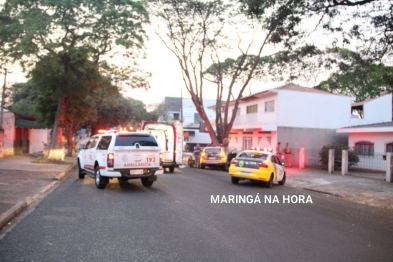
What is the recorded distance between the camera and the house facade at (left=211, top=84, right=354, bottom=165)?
28.9 m

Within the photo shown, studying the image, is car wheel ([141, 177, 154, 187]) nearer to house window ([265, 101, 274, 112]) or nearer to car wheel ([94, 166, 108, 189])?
car wheel ([94, 166, 108, 189])

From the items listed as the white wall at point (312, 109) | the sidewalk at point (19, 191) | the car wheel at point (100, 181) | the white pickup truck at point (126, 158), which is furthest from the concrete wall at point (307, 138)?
the car wheel at point (100, 181)

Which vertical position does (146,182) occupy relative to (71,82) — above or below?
below

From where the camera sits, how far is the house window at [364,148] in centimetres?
2429

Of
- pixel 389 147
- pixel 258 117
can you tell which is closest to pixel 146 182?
pixel 389 147

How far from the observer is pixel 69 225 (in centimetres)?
708

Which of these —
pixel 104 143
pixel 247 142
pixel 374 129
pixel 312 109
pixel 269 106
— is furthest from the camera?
pixel 247 142

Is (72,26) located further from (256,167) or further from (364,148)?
(364,148)

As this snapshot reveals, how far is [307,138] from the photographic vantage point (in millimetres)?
29422

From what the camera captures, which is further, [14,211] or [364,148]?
[364,148]

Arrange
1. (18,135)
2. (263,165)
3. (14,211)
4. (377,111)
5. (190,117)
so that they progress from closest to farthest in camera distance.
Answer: (14,211)
(263,165)
(18,135)
(377,111)
(190,117)

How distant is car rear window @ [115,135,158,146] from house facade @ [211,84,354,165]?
17.6 m

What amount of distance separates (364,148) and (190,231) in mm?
21591

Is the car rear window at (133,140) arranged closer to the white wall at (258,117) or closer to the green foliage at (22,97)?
the white wall at (258,117)
